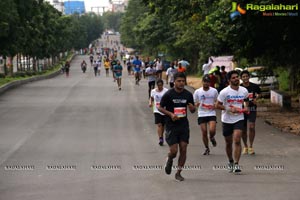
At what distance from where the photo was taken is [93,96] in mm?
31875

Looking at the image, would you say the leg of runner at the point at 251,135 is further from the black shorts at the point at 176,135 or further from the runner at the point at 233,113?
the black shorts at the point at 176,135

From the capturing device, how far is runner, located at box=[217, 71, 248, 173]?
11.7 meters

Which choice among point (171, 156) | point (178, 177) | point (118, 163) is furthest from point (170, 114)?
point (118, 163)

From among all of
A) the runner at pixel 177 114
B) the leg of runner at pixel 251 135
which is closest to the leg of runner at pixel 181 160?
the runner at pixel 177 114

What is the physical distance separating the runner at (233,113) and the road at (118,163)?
1.30 ft

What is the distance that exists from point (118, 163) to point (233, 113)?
2.52m

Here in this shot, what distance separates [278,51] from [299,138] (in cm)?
715

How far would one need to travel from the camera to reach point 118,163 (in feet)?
42.2

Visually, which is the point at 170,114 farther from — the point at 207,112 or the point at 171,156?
the point at 207,112

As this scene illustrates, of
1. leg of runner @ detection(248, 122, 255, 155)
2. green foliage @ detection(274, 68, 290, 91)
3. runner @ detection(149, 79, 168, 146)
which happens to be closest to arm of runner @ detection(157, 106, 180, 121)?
leg of runner @ detection(248, 122, 255, 155)

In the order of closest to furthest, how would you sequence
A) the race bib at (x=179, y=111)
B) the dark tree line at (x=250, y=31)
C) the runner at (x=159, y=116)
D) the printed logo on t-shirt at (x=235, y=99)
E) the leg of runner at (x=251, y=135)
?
the race bib at (x=179, y=111), the printed logo on t-shirt at (x=235, y=99), the leg of runner at (x=251, y=135), the runner at (x=159, y=116), the dark tree line at (x=250, y=31)

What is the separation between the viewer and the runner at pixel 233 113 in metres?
11.7

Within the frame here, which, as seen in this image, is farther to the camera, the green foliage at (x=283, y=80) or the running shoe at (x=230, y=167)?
the green foliage at (x=283, y=80)

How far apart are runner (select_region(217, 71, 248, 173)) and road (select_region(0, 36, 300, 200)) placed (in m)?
0.40
